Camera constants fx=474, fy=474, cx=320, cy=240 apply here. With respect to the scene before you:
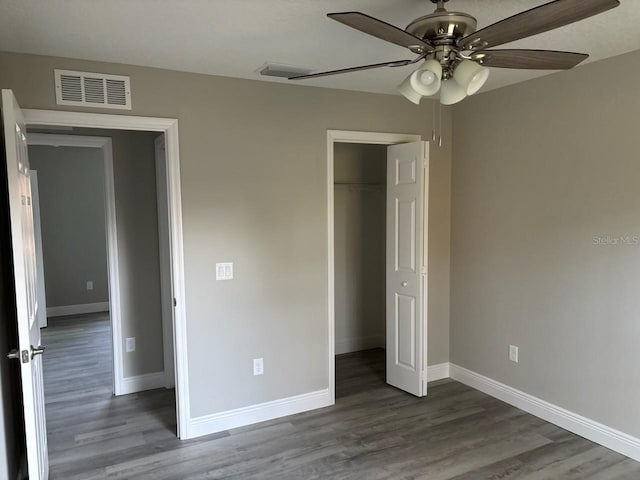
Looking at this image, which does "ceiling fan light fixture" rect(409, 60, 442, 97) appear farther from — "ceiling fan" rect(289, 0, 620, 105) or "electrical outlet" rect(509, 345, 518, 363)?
A: "electrical outlet" rect(509, 345, 518, 363)

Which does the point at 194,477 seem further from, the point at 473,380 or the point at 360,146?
the point at 360,146

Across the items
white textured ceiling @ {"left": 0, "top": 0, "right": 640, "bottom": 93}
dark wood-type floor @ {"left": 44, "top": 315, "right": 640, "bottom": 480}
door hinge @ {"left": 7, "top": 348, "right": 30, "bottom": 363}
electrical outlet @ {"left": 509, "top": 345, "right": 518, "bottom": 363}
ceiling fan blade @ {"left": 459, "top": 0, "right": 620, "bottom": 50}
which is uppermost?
white textured ceiling @ {"left": 0, "top": 0, "right": 640, "bottom": 93}

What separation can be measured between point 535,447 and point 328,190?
226 centimetres

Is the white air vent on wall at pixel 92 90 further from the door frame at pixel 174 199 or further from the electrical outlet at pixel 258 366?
the electrical outlet at pixel 258 366

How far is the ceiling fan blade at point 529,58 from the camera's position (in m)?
1.80

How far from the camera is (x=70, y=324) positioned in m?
6.48

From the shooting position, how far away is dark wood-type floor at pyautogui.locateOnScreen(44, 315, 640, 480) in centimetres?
285

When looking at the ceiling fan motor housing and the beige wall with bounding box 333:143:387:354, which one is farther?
the beige wall with bounding box 333:143:387:354

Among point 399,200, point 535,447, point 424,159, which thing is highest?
point 424,159

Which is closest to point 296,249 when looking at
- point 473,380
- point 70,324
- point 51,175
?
point 473,380

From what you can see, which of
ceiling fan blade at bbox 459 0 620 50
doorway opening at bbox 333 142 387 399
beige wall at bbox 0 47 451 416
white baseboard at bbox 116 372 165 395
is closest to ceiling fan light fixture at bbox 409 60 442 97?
ceiling fan blade at bbox 459 0 620 50

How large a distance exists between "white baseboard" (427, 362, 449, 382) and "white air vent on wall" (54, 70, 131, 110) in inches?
127

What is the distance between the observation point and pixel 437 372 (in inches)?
169

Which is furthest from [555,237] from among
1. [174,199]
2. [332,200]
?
[174,199]
